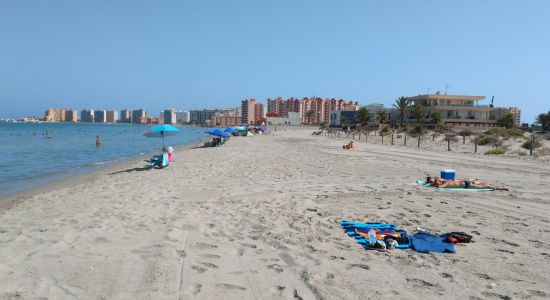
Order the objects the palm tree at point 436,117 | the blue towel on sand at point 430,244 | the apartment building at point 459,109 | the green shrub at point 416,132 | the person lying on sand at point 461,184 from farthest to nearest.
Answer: the apartment building at point 459,109 < the palm tree at point 436,117 < the green shrub at point 416,132 < the person lying on sand at point 461,184 < the blue towel on sand at point 430,244

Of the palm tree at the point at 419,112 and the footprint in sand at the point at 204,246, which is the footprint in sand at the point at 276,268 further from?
the palm tree at the point at 419,112

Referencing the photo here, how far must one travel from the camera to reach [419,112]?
199 feet

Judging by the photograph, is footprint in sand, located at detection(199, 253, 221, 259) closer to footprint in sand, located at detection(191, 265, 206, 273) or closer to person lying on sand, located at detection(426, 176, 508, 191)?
footprint in sand, located at detection(191, 265, 206, 273)

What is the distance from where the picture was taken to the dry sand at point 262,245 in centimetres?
387

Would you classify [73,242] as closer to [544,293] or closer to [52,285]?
[52,285]

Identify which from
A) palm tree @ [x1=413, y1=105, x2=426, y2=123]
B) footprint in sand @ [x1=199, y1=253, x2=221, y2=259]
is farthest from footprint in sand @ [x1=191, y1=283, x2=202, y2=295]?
palm tree @ [x1=413, y1=105, x2=426, y2=123]

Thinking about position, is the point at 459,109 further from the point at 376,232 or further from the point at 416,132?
the point at 376,232

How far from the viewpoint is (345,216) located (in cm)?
676

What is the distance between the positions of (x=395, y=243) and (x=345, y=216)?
1.68 meters

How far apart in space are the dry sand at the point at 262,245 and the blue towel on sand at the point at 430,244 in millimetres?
124

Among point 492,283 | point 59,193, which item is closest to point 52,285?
point 492,283

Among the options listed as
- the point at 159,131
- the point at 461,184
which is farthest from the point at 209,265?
the point at 159,131

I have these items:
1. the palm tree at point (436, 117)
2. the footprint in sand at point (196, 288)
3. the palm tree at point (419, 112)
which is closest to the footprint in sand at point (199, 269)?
the footprint in sand at point (196, 288)

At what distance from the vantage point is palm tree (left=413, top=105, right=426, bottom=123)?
60.6 meters
